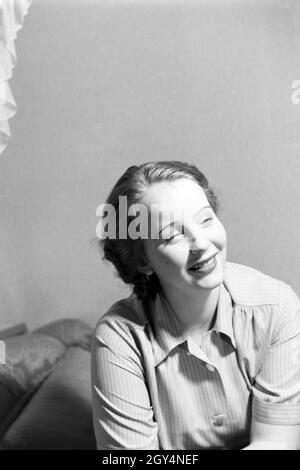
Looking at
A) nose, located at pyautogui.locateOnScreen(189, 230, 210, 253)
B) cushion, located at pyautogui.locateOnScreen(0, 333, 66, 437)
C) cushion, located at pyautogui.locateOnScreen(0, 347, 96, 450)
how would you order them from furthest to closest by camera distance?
cushion, located at pyautogui.locateOnScreen(0, 333, 66, 437) → cushion, located at pyautogui.locateOnScreen(0, 347, 96, 450) → nose, located at pyautogui.locateOnScreen(189, 230, 210, 253)

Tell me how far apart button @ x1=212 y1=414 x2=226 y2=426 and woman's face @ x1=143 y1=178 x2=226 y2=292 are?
0.74 ft

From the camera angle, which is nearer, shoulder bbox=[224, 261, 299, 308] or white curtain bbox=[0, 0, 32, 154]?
shoulder bbox=[224, 261, 299, 308]

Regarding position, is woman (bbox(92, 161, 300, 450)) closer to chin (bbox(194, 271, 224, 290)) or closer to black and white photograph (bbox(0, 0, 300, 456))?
chin (bbox(194, 271, 224, 290))

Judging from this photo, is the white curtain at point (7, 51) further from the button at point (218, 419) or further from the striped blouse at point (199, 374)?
the button at point (218, 419)

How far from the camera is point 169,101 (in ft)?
4.05

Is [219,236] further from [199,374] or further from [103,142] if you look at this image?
[103,142]

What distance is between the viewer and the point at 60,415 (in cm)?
121

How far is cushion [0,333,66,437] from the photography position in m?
1.32

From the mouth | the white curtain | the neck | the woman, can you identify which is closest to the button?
the woman

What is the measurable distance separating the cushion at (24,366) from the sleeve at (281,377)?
1.87ft

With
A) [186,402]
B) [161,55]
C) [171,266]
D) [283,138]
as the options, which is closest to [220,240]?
[171,266]

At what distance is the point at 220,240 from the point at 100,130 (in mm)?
453

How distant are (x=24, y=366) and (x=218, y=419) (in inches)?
22.5

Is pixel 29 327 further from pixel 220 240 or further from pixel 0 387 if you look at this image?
pixel 220 240
